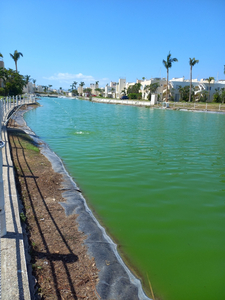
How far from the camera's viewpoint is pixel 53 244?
443 cm

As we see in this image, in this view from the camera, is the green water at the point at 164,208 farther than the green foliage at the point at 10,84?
No

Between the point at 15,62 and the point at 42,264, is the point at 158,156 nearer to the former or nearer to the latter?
the point at 42,264

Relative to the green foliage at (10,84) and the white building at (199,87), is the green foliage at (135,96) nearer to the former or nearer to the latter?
the white building at (199,87)

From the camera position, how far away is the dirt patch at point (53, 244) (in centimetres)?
348

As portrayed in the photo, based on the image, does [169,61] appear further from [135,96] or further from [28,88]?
[28,88]

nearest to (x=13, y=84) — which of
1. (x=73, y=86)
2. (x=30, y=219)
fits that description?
(x=30, y=219)

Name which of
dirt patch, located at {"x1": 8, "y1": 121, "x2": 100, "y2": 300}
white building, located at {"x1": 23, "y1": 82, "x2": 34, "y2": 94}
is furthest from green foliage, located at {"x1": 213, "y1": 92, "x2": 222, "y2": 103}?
white building, located at {"x1": 23, "y1": 82, "x2": 34, "y2": 94}

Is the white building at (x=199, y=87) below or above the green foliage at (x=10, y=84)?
above

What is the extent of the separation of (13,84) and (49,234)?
4608cm

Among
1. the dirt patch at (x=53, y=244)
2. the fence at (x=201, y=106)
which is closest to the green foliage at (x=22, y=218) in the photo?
the dirt patch at (x=53, y=244)

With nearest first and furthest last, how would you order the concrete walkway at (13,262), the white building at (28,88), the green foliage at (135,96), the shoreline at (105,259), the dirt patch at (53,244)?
the concrete walkway at (13,262), the dirt patch at (53,244), the shoreline at (105,259), the green foliage at (135,96), the white building at (28,88)

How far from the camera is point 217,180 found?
916 centimetres

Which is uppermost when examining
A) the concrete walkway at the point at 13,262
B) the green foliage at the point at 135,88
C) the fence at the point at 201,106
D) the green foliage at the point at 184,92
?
the green foliage at the point at 135,88

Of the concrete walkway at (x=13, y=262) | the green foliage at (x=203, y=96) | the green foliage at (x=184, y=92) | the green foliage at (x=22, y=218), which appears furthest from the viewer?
the green foliage at (x=184, y=92)
